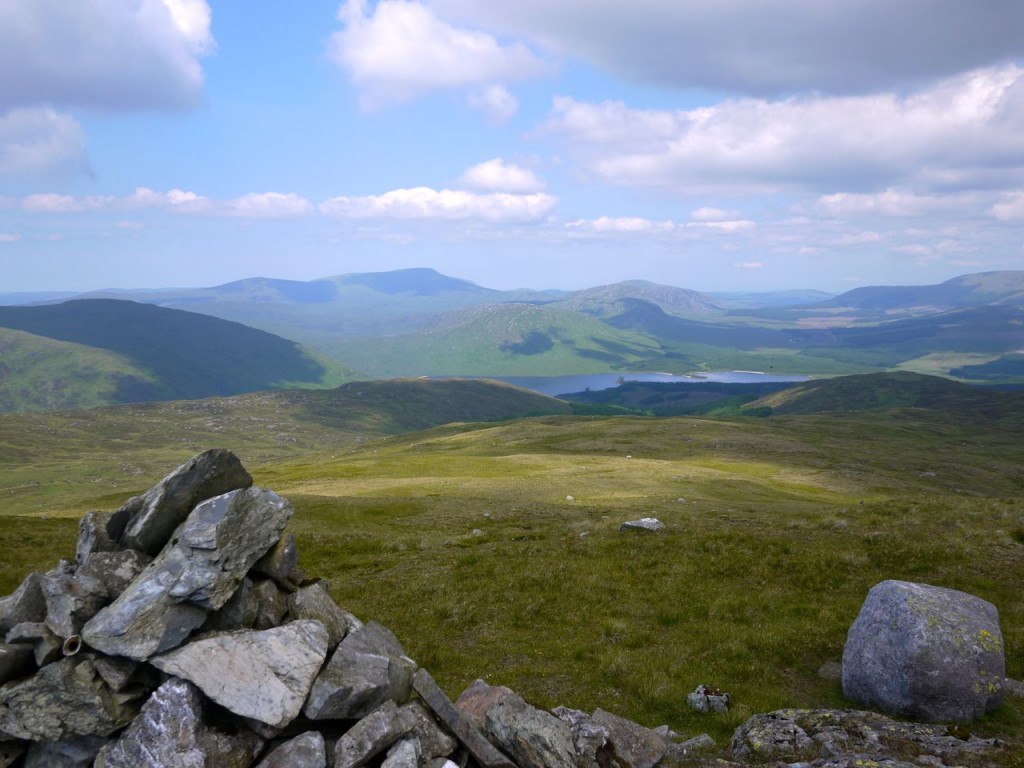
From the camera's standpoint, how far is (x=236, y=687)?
11.2 meters

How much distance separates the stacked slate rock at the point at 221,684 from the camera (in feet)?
35.0

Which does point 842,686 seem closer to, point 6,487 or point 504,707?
point 504,707

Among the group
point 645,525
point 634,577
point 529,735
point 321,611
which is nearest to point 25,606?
point 321,611

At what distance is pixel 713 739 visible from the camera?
15453 mm

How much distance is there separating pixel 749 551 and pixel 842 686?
42.1ft

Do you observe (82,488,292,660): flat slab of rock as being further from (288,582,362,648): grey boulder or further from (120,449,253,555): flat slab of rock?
(288,582,362,648): grey boulder

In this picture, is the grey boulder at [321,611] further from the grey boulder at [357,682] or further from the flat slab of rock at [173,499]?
the flat slab of rock at [173,499]

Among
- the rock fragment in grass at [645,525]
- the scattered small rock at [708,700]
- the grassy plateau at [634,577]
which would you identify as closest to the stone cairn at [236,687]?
the scattered small rock at [708,700]

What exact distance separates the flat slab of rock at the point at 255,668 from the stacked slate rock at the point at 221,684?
0.02m

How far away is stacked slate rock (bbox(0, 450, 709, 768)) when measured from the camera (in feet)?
35.0

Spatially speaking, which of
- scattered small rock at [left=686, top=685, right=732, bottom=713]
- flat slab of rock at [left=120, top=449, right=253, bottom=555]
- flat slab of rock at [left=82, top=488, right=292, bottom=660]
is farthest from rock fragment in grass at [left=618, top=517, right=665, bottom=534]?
→ flat slab of rock at [left=120, top=449, right=253, bottom=555]

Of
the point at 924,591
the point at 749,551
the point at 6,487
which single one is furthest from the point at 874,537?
the point at 6,487

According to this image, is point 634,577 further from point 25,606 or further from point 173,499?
point 25,606

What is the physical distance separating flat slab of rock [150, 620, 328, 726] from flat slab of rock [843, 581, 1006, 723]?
1497 centimetres
